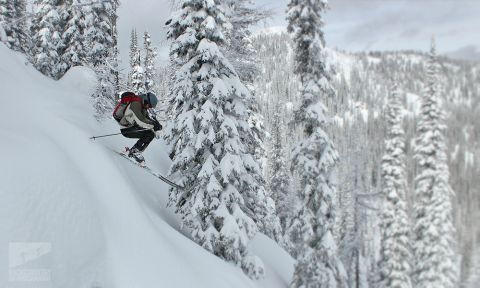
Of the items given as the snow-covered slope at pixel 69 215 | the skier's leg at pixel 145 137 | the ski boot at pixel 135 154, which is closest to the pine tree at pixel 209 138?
the snow-covered slope at pixel 69 215

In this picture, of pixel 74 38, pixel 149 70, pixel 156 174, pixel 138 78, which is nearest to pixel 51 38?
pixel 74 38

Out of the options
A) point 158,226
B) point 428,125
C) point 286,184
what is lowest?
point 286,184

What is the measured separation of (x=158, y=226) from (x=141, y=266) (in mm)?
2444

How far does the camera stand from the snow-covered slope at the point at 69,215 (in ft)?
21.3

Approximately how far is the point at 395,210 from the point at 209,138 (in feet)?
85.5

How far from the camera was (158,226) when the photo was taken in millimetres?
9992

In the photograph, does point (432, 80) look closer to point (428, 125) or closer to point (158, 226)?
point (428, 125)

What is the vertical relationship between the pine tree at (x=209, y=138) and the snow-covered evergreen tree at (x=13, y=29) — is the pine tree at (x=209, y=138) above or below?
below

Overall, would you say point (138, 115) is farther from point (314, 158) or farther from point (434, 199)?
point (434, 199)

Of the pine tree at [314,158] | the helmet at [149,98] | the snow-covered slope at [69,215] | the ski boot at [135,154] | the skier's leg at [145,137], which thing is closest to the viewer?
the snow-covered slope at [69,215]

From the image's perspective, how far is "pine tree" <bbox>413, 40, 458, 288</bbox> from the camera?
28.3 meters

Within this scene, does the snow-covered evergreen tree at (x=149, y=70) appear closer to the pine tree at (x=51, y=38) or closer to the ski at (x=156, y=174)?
the pine tree at (x=51, y=38)

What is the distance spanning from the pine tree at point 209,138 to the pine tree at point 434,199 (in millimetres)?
20321

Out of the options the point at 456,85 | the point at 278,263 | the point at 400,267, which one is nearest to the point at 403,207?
the point at 400,267
